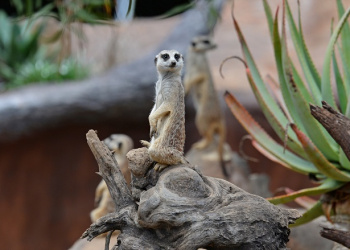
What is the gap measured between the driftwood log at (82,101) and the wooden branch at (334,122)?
3.57 meters

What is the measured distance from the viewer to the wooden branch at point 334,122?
69.8 inches

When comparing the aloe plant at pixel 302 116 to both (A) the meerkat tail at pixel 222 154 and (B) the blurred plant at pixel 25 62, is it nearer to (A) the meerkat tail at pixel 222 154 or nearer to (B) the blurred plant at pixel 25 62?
(A) the meerkat tail at pixel 222 154

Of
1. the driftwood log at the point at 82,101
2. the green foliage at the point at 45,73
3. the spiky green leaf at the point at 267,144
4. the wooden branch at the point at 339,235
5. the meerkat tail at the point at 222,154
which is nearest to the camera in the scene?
the wooden branch at the point at 339,235

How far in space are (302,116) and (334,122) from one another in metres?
0.62

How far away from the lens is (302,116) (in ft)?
7.87

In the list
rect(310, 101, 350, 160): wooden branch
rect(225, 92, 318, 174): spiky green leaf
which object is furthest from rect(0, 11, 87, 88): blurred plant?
rect(310, 101, 350, 160): wooden branch

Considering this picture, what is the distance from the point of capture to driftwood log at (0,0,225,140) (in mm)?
5207

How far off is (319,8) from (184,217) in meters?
5.65

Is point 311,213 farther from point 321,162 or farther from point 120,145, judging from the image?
point 120,145

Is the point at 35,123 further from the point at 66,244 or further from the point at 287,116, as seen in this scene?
the point at 287,116

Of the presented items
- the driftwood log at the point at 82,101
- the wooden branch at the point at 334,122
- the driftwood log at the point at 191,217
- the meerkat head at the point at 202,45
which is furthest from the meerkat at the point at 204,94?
the driftwood log at the point at 191,217

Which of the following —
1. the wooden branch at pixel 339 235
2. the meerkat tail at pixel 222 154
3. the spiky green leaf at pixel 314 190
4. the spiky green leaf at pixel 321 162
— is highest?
the spiky green leaf at pixel 321 162


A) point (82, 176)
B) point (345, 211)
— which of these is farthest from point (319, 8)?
point (345, 211)

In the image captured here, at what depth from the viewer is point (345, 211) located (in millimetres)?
2439
